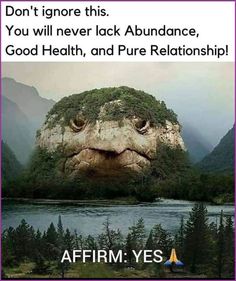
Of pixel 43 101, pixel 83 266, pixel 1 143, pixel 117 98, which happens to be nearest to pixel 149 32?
pixel 117 98

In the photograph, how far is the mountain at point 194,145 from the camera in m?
8.82

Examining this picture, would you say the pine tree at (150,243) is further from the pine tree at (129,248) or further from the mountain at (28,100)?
the mountain at (28,100)

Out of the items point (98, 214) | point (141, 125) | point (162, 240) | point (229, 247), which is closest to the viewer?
point (162, 240)

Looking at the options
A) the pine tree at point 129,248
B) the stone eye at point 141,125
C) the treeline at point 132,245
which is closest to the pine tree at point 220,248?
the treeline at point 132,245

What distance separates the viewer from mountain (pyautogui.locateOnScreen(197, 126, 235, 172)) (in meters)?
8.48

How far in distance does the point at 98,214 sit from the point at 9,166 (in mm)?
1415

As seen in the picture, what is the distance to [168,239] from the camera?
7.98 metres

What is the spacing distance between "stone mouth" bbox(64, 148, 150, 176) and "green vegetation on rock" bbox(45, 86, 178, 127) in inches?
19.7

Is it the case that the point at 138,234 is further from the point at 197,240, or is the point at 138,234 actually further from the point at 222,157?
the point at 222,157

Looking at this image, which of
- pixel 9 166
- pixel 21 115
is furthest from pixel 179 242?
pixel 21 115

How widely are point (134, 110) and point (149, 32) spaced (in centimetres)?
130

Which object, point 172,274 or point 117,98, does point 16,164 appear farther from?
point 172,274

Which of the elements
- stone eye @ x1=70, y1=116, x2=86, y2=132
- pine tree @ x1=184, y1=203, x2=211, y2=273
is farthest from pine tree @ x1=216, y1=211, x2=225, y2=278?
stone eye @ x1=70, y1=116, x2=86, y2=132

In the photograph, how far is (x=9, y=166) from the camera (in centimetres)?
847
